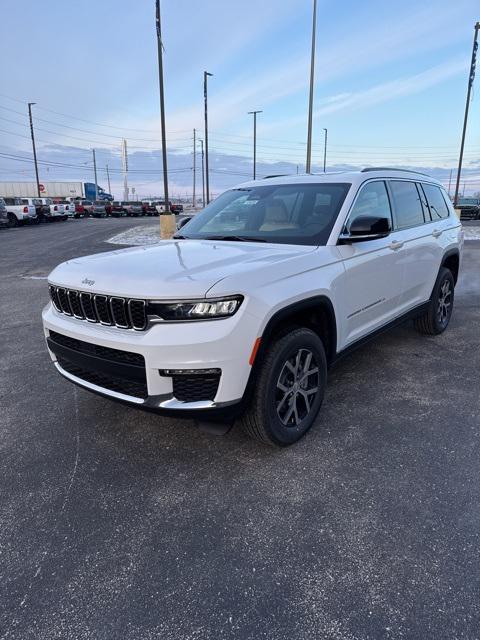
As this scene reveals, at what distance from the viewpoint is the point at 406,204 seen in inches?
176

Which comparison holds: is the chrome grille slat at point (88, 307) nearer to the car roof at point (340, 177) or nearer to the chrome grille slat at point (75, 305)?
the chrome grille slat at point (75, 305)

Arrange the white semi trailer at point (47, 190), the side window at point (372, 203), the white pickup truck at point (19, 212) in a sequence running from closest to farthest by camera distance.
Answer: the side window at point (372, 203)
the white pickup truck at point (19, 212)
the white semi trailer at point (47, 190)

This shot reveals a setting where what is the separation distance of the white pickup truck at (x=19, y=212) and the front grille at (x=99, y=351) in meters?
27.2

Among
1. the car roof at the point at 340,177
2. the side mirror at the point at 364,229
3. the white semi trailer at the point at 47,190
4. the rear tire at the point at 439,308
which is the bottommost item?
the rear tire at the point at 439,308

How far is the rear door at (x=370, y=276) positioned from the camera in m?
3.39

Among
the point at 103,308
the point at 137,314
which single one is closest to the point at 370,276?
the point at 137,314

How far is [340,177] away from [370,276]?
928mm

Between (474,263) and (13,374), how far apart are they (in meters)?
11.1

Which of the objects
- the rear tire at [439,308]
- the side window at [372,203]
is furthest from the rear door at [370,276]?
the rear tire at [439,308]

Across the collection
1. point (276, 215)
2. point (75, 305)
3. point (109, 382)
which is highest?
point (276, 215)

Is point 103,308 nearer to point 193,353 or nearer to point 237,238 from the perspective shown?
point 193,353

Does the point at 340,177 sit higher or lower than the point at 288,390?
higher

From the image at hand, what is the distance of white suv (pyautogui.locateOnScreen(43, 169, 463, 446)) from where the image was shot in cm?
244

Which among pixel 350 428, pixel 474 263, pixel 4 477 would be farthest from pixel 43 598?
pixel 474 263
